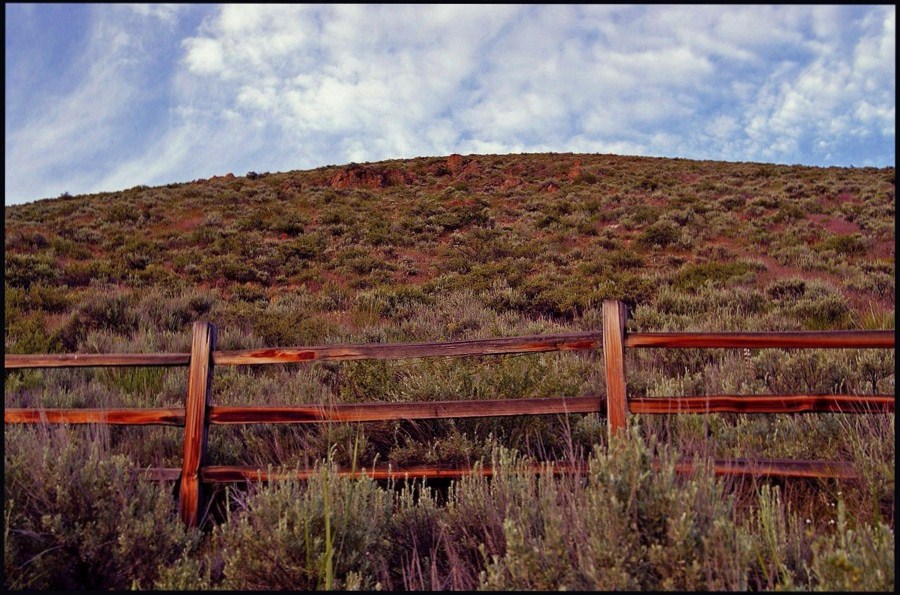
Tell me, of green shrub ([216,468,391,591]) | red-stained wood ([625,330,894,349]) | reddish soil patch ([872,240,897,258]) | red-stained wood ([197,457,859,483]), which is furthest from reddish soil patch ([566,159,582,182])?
green shrub ([216,468,391,591])

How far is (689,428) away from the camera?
3975mm

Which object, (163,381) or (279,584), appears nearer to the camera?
(279,584)

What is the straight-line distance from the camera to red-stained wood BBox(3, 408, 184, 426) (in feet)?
13.4

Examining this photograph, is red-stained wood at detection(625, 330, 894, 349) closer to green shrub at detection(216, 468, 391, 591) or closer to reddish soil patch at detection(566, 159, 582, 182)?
green shrub at detection(216, 468, 391, 591)

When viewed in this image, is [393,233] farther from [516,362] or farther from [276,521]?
[276,521]

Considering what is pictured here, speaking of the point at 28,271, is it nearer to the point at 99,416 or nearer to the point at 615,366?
the point at 99,416

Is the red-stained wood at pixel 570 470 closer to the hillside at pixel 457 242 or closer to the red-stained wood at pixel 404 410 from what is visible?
the red-stained wood at pixel 404 410

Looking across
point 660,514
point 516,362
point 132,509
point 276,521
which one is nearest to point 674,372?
point 516,362

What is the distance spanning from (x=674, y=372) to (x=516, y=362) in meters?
2.35

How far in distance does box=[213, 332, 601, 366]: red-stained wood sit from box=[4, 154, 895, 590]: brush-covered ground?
0.69 metres

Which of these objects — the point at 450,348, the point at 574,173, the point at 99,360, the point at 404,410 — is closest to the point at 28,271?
the point at 99,360

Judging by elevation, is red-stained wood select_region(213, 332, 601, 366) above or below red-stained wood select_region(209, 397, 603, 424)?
above

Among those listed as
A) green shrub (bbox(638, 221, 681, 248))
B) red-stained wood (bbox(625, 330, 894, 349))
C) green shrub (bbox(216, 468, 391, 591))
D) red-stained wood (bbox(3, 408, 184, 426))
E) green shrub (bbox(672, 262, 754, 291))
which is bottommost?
green shrub (bbox(216, 468, 391, 591))

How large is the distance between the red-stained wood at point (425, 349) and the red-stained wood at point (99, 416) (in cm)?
52
